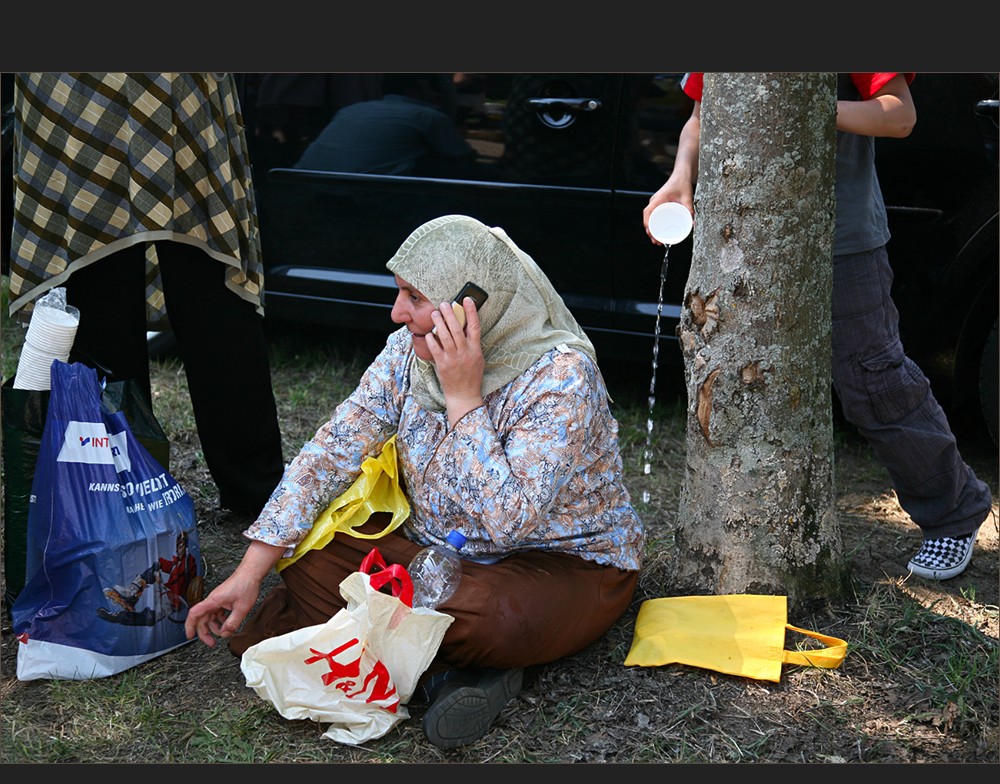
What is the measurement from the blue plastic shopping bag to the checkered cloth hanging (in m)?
0.44

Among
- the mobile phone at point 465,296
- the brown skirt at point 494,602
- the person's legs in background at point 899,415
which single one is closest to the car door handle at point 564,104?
the person's legs in background at point 899,415

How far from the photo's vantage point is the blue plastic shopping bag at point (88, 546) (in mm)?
2248

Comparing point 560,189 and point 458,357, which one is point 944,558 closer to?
point 458,357

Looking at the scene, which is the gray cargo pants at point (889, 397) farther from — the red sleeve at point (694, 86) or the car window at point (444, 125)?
the car window at point (444, 125)

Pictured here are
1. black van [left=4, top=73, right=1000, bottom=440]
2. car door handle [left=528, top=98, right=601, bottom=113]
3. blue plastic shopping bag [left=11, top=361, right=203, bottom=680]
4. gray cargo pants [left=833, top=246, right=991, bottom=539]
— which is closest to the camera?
blue plastic shopping bag [left=11, top=361, right=203, bottom=680]

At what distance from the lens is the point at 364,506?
2.35 metres

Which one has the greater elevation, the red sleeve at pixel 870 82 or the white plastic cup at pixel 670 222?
the red sleeve at pixel 870 82

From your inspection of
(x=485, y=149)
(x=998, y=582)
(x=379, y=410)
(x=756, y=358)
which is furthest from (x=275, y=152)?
(x=998, y=582)

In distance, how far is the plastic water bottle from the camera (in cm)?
216

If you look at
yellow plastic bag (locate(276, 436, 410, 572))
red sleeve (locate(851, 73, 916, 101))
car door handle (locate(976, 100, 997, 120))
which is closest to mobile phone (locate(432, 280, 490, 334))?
yellow plastic bag (locate(276, 436, 410, 572))

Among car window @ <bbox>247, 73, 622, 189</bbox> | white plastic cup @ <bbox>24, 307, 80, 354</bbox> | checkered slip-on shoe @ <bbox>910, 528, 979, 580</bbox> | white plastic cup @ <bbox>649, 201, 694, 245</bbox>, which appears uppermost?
car window @ <bbox>247, 73, 622, 189</bbox>

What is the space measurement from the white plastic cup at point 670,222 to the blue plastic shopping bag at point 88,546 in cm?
144

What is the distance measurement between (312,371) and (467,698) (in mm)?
2841

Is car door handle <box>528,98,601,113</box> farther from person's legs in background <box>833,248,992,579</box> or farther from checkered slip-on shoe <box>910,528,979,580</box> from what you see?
checkered slip-on shoe <box>910,528,979,580</box>
